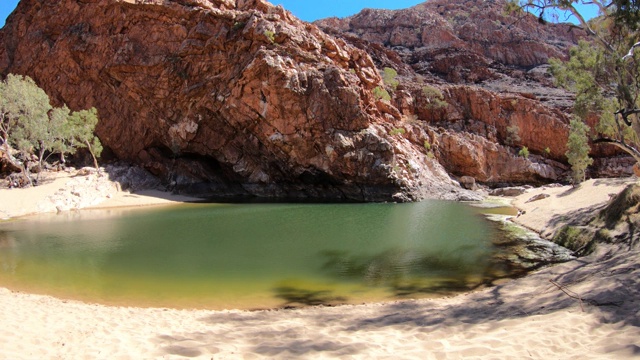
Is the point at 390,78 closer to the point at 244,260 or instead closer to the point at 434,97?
the point at 434,97

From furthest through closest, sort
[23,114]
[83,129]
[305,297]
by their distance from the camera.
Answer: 1. [83,129]
2. [23,114]
3. [305,297]

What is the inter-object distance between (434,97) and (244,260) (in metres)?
55.0

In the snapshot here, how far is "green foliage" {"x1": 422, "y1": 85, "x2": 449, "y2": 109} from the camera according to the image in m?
61.1

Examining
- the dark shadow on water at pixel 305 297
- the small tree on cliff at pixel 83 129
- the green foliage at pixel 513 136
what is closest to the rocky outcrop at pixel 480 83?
the green foliage at pixel 513 136

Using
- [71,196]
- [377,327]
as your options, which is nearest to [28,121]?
[71,196]

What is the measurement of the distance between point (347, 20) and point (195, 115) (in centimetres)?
7906

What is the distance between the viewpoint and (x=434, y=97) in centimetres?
6206

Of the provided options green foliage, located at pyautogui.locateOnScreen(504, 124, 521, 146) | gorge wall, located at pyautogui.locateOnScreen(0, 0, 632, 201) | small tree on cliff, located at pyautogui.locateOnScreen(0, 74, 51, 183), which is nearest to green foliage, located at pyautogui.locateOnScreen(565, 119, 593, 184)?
gorge wall, located at pyautogui.locateOnScreen(0, 0, 632, 201)

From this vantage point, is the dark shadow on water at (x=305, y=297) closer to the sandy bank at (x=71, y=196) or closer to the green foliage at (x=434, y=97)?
the sandy bank at (x=71, y=196)

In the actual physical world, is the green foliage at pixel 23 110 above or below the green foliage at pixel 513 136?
below

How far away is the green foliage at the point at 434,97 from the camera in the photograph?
6106 centimetres

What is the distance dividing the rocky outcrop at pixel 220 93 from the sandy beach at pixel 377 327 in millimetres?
33584

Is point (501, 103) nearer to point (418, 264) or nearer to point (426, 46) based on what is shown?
point (426, 46)

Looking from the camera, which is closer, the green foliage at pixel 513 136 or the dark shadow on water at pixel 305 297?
the dark shadow on water at pixel 305 297
